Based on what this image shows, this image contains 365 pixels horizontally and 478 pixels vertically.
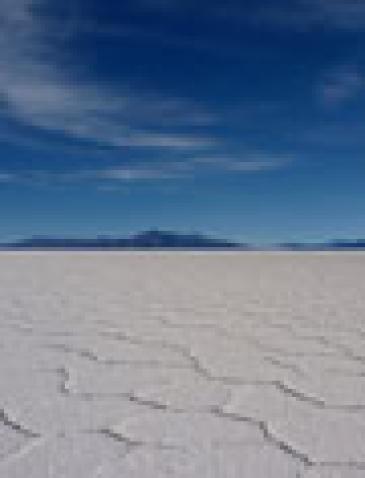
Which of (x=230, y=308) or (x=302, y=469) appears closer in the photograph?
(x=302, y=469)

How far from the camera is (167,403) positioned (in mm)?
1622

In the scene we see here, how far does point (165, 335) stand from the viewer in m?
2.55

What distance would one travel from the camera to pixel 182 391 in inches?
68.0

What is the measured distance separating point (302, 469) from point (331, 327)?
156 cm

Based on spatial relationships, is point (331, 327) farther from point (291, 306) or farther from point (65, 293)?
point (65, 293)

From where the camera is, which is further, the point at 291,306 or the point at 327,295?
the point at 327,295

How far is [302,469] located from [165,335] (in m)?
1.36

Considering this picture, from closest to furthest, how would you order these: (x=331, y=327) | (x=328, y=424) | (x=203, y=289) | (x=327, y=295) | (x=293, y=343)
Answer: (x=328, y=424)
(x=293, y=343)
(x=331, y=327)
(x=327, y=295)
(x=203, y=289)

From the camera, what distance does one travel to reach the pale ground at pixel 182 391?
1.25m

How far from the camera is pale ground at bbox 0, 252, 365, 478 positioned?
125 cm

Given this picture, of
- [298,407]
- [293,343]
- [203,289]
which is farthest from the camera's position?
[203,289]

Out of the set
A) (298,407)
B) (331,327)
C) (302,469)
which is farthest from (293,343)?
(302,469)

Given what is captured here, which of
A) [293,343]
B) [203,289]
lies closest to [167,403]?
[293,343]

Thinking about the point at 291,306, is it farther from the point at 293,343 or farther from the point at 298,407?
the point at 298,407
